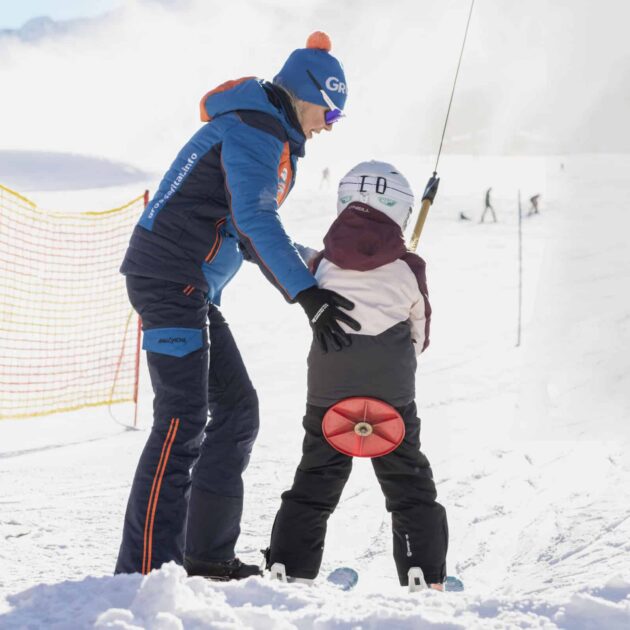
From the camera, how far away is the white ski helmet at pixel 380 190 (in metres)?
2.66

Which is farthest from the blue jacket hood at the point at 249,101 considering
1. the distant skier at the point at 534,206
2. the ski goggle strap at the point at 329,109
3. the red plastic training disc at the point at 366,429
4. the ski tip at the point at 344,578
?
the distant skier at the point at 534,206

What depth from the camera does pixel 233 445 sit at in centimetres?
289

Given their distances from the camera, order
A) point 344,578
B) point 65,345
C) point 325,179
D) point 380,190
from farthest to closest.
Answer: point 325,179 → point 65,345 → point 344,578 → point 380,190

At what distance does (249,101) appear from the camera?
2.57 m

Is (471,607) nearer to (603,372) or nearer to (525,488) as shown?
(525,488)

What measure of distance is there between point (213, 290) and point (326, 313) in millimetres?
542

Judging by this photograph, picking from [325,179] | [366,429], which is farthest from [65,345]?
[325,179]

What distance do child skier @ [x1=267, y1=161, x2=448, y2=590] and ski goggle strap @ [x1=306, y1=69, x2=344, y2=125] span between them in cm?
26

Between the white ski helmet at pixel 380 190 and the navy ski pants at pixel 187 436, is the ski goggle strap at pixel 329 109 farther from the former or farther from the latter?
the navy ski pants at pixel 187 436

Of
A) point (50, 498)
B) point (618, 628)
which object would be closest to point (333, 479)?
point (618, 628)

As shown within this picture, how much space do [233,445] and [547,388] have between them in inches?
166

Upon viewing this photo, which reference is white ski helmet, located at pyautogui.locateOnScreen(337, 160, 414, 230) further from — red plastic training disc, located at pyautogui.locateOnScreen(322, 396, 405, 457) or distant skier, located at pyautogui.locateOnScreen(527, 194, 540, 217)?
distant skier, located at pyautogui.locateOnScreen(527, 194, 540, 217)

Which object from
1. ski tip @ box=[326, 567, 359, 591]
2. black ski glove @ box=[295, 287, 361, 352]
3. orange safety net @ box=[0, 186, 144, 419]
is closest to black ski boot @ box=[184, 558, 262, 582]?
ski tip @ box=[326, 567, 359, 591]

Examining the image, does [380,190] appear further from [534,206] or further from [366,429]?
[534,206]
